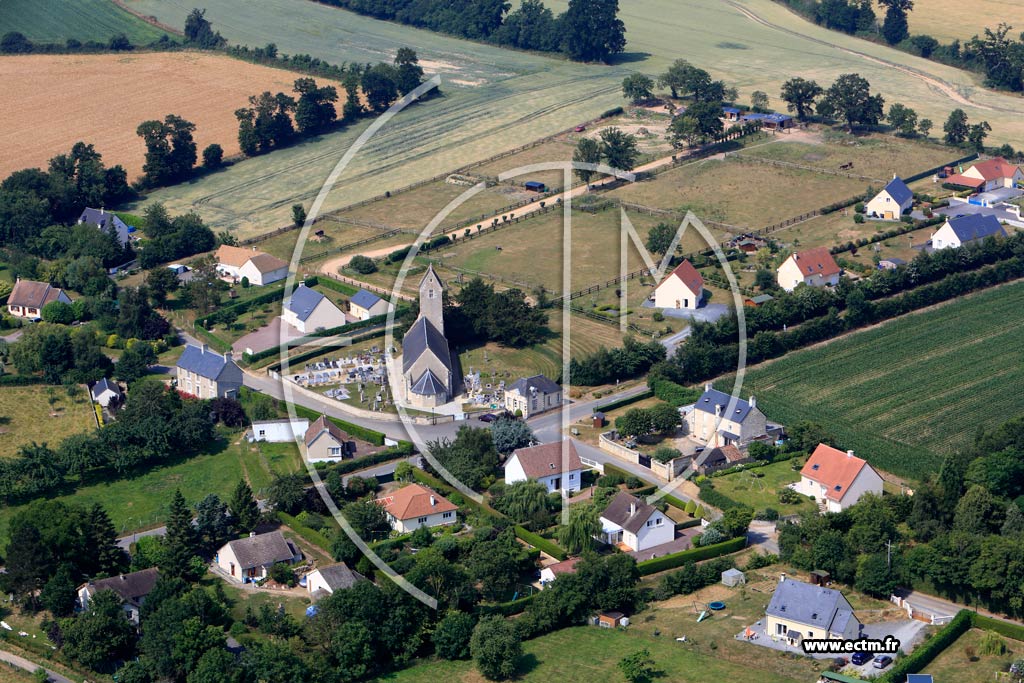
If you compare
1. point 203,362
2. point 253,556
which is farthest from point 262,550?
point 203,362

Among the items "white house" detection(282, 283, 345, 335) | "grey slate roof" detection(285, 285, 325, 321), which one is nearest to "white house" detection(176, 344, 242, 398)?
"white house" detection(282, 283, 345, 335)

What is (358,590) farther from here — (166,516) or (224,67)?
(224,67)

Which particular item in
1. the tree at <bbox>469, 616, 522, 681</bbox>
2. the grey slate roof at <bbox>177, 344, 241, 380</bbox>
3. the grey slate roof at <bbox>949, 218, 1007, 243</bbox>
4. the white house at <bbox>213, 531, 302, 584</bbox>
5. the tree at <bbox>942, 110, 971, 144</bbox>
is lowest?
the white house at <bbox>213, 531, 302, 584</bbox>

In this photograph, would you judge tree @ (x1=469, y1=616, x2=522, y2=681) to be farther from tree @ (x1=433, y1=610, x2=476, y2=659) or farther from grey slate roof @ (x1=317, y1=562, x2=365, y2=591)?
grey slate roof @ (x1=317, y1=562, x2=365, y2=591)

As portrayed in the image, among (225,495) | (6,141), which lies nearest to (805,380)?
(225,495)

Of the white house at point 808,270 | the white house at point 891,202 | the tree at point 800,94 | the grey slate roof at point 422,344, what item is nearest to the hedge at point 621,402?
the grey slate roof at point 422,344

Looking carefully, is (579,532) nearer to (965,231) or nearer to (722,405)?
(722,405)
